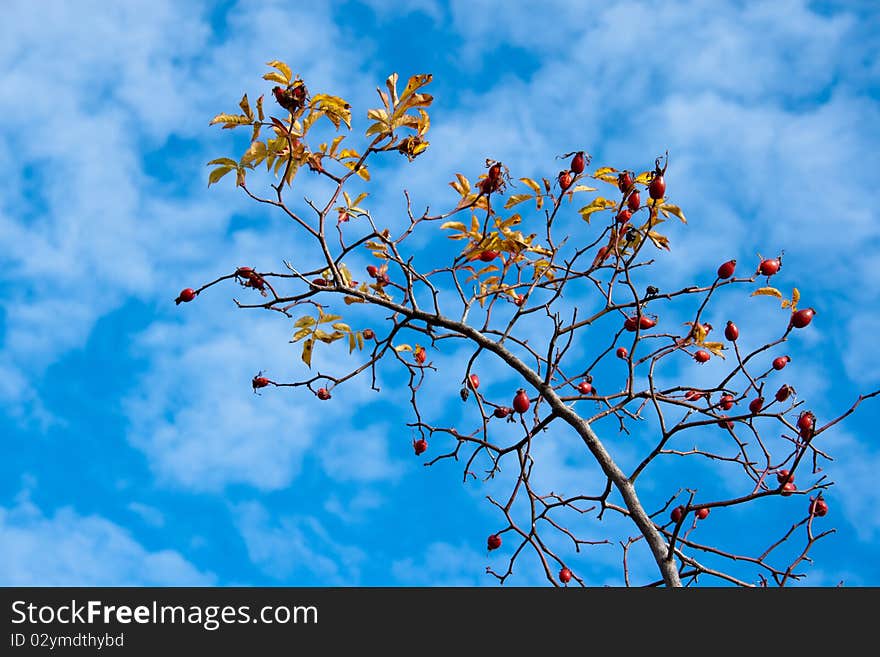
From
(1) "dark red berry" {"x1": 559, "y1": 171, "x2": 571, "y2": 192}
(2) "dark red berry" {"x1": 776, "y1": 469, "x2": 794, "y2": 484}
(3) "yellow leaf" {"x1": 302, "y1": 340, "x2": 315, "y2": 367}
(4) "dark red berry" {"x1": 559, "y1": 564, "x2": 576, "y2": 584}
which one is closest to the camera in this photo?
(2) "dark red berry" {"x1": 776, "y1": 469, "x2": 794, "y2": 484}

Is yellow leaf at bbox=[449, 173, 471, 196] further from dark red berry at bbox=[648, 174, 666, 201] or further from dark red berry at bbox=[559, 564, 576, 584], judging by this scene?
dark red berry at bbox=[559, 564, 576, 584]

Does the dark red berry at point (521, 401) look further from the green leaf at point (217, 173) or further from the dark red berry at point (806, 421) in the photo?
the green leaf at point (217, 173)

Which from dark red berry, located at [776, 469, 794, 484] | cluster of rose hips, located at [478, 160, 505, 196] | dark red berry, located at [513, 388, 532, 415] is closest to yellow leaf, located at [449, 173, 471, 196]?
cluster of rose hips, located at [478, 160, 505, 196]

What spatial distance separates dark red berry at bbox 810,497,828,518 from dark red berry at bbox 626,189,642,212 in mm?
1341

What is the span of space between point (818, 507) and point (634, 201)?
1400 millimetres

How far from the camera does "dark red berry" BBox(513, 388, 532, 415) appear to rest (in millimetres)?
3137

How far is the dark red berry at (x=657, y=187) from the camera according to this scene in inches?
120

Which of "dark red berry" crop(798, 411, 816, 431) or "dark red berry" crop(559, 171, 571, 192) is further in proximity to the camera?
"dark red berry" crop(559, 171, 571, 192)

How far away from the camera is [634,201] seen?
3156mm

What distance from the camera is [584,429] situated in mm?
3047

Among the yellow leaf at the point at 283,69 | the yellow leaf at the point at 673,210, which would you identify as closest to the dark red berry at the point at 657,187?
the yellow leaf at the point at 673,210
